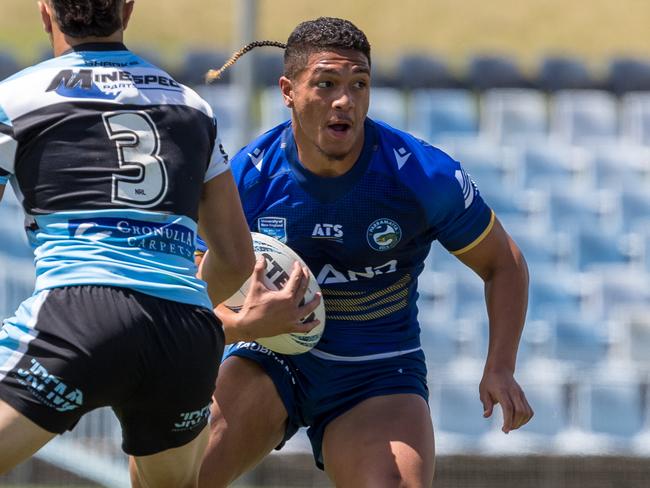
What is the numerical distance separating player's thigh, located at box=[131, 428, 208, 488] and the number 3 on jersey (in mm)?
843

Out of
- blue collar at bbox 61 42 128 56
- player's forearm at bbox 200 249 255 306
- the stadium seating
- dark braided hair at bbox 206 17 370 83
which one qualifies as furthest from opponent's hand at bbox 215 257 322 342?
the stadium seating

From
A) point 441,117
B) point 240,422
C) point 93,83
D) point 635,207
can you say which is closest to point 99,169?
point 93,83

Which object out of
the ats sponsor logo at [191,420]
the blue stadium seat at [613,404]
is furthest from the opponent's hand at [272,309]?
the blue stadium seat at [613,404]

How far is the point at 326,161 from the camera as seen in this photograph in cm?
503

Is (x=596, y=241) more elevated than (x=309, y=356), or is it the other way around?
(x=309, y=356)

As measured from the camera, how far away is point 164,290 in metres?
3.79

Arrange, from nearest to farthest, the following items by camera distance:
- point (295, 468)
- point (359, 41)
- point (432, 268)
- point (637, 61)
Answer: point (359, 41), point (295, 468), point (432, 268), point (637, 61)

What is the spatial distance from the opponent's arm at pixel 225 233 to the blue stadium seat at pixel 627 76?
11.0 meters

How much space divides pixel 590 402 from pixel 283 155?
5.20 m

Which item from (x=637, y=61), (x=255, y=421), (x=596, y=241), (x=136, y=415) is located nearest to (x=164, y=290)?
(x=136, y=415)

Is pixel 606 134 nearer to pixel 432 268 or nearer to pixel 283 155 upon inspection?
pixel 432 268

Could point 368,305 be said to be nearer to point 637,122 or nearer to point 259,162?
point 259,162

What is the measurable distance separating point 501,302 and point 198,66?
30.0 ft

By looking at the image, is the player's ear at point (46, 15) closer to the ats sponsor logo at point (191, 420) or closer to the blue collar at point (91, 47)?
the blue collar at point (91, 47)
